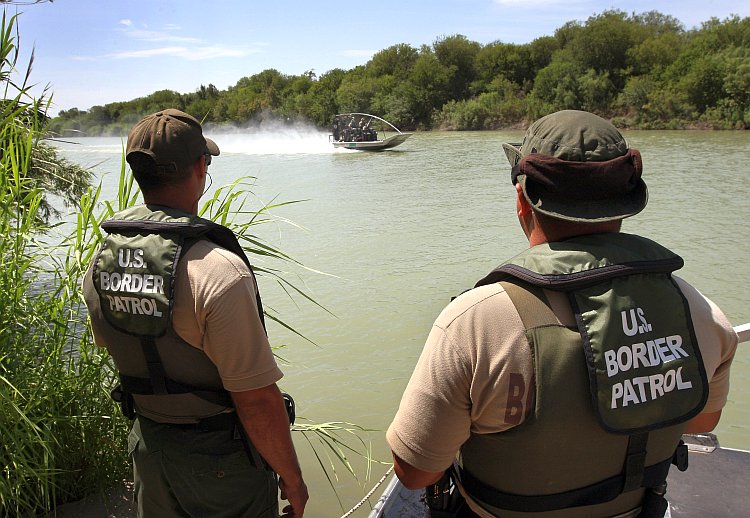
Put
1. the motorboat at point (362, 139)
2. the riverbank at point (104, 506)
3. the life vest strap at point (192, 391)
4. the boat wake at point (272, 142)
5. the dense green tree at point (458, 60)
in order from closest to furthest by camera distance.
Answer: the life vest strap at point (192, 391)
the riverbank at point (104, 506)
the motorboat at point (362, 139)
the boat wake at point (272, 142)
the dense green tree at point (458, 60)

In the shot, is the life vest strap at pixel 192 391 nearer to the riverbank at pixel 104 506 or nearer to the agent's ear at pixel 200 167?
the agent's ear at pixel 200 167

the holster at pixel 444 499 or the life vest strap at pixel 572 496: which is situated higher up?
the life vest strap at pixel 572 496

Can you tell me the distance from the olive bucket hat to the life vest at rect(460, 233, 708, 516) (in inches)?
2.7

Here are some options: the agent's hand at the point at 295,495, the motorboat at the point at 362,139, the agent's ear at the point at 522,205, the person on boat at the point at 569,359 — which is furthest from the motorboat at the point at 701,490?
the motorboat at the point at 362,139

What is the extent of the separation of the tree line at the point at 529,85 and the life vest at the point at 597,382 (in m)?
38.8

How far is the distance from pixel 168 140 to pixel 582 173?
1.05 meters

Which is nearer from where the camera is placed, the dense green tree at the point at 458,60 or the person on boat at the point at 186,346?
the person on boat at the point at 186,346

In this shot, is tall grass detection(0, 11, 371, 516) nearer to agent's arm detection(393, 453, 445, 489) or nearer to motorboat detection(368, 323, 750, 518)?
motorboat detection(368, 323, 750, 518)

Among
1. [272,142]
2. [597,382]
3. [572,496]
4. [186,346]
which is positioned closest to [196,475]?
[186,346]

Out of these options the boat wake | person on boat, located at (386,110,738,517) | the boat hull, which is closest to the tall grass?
person on boat, located at (386,110,738,517)

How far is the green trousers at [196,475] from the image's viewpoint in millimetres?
1800

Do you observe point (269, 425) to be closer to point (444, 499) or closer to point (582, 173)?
point (444, 499)

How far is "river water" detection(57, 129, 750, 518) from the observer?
221 inches

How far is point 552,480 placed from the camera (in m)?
1.32
